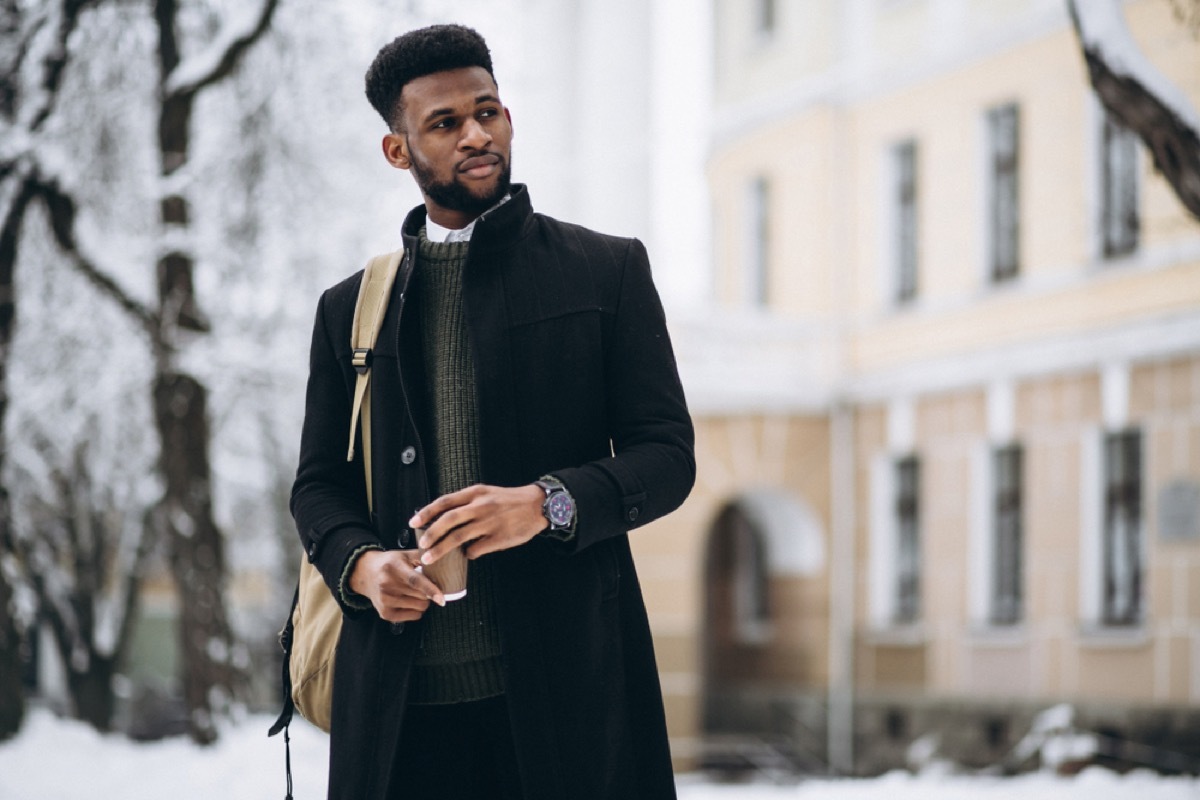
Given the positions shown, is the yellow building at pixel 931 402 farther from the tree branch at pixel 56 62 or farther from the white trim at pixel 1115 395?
the tree branch at pixel 56 62

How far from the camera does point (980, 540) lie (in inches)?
755

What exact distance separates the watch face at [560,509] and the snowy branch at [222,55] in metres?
9.12

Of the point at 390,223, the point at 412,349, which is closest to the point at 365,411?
the point at 412,349

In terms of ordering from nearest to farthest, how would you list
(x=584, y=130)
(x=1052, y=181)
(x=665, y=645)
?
1. (x=1052, y=181)
2. (x=665, y=645)
3. (x=584, y=130)

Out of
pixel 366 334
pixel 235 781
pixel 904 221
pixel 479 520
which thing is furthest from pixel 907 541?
pixel 479 520

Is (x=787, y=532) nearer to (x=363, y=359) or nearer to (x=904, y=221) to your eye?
(x=904, y=221)

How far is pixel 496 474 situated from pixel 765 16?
20.6 metres

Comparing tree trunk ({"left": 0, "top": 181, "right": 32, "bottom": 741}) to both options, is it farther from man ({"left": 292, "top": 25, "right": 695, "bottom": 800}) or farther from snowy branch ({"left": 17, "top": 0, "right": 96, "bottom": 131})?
man ({"left": 292, "top": 25, "right": 695, "bottom": 800})

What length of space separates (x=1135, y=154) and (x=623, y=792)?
609 inches

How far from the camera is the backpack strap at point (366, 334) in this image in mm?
2832

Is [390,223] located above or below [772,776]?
above

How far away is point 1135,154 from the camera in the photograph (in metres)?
17.0

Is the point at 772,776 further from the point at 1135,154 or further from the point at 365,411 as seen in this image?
the point at 365,411

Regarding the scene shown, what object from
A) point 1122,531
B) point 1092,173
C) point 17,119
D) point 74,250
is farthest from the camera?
point 1092,173
